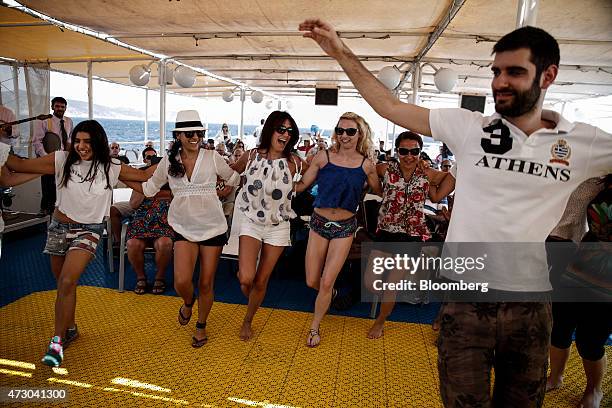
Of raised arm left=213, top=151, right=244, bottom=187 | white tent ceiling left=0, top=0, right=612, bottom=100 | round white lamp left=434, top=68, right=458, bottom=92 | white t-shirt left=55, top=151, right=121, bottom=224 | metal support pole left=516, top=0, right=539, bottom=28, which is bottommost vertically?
white t-shirt left=55, top=151, right=121, bottom=224

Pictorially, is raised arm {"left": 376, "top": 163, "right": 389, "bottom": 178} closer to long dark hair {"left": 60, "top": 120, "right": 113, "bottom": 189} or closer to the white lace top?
the white lace top

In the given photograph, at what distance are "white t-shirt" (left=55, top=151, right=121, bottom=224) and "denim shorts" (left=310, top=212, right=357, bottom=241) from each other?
6.16ft

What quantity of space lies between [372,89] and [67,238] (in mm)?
2786

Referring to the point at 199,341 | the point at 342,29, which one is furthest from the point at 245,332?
the point at 342,29

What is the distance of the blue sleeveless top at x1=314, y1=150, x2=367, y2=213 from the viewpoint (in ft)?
11.9

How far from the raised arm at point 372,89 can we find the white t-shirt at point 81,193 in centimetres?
240

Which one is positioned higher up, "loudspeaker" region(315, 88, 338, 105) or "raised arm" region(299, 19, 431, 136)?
"loudspeaker" region(315, 88, 338, 105)

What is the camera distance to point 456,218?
1682mm

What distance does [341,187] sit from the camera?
3619mm

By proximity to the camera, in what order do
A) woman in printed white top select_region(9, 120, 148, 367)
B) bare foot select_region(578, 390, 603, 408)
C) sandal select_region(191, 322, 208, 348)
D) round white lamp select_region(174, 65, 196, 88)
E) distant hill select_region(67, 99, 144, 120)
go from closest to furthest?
bare foot select_region(578, 390, 603, 408) < woman in printed white top select_region(9, 120, 148, 367) < sandal select_region(191, 322, 208, 348) < round white lamp select_region(174, 65, 196, 88) < distant hill select_region(67, 99, 144, 120)

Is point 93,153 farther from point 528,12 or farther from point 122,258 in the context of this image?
point 528,12

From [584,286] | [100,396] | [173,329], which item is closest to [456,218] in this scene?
[584,286]

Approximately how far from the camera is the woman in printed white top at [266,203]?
3590 millimetres

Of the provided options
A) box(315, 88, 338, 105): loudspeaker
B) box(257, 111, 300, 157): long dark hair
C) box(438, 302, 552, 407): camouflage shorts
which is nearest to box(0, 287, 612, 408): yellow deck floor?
box(438, 302, 552, 407): camouflage shorts
